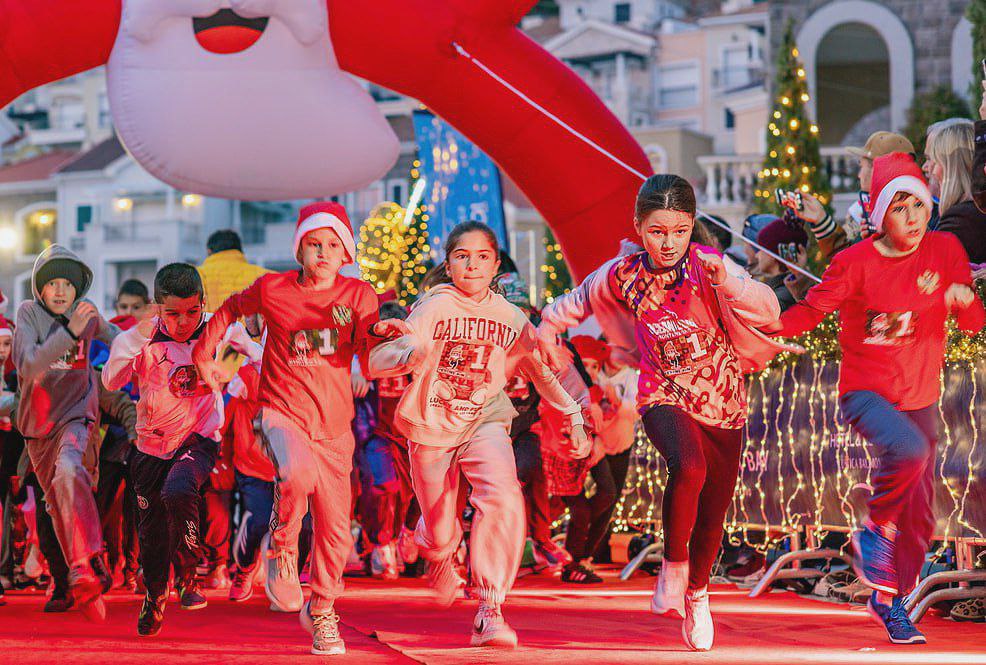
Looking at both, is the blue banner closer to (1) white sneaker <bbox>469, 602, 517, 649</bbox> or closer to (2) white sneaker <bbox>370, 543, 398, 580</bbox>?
(2) white sneaker <bbox>370, 543, 398, 580</bbox>

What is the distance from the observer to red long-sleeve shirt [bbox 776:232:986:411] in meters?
5.96

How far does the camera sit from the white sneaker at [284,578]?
6.21 metres

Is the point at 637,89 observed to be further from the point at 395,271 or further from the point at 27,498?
the point at 27,498

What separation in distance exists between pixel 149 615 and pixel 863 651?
316 centimetres

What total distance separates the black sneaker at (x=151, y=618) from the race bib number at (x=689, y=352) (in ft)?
8.51

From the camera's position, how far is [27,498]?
1006 centimetres

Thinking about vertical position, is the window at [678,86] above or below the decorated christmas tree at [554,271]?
above

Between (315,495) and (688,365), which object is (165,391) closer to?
(315,495)

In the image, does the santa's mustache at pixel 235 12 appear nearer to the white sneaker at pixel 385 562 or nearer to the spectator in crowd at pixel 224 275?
the spectator in crowd at pixel 224 275

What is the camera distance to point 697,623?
5.74 meters

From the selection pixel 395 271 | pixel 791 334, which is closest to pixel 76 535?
pixel 791 334

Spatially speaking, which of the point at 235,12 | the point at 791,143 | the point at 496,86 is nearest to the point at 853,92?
the point at 791,143

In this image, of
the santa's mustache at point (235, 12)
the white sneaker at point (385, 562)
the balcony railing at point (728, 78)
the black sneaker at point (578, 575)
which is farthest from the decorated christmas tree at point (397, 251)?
the balcony railing at point (728, 78)

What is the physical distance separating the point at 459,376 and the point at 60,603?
2.97m
